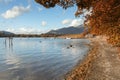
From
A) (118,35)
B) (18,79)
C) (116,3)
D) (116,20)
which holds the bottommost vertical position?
(18,79)

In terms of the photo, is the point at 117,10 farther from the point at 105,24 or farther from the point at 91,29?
the point at 91,29

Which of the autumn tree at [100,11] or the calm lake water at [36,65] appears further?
the calm lake water at [36,65]

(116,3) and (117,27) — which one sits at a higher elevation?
(116,3)

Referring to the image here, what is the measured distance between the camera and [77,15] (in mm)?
21594

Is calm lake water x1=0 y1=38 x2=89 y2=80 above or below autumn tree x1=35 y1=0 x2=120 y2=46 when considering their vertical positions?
below

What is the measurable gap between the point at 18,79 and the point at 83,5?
12100 millimetres

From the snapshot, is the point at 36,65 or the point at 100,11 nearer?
the point at 100,11

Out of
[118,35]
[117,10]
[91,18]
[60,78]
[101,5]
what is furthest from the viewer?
[60,78]

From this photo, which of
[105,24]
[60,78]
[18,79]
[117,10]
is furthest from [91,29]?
[18,79]

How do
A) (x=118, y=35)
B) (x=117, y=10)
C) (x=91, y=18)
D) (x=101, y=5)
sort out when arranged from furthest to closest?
1. (x=118, y=35)
2. (x=91, y=18)
3. (x=117, y=10)
4. (x=101, y=5)

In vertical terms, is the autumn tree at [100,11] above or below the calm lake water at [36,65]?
above

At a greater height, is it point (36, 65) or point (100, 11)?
point (100, 11)

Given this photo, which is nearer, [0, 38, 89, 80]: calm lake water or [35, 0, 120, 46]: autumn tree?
[35, 0, 120, 46]: autumn tree

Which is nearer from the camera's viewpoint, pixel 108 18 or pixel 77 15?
pixel 108 18
